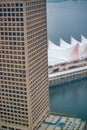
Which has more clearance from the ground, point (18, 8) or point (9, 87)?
point (18, 8)

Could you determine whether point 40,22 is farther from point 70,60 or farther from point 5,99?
point 70,60

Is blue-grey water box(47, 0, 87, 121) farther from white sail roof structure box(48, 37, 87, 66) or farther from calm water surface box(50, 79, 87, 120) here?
white sail roof structure box(48, 37, 87, 66)

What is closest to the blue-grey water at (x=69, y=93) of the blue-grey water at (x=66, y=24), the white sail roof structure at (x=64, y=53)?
the blue-grey water at (x=66, y=24)

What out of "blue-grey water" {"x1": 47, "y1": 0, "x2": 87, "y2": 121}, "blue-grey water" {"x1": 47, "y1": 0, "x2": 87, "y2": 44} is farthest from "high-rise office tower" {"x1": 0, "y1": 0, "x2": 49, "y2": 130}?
"blue-grey water" {"x1": 47, "y1": 0, "x2": 87, "y2": 44}

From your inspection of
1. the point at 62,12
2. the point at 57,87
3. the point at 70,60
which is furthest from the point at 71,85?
the point at 62,12

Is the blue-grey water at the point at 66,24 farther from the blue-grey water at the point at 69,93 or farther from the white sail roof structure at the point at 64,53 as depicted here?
the white sail roof structure at the point at 64,53

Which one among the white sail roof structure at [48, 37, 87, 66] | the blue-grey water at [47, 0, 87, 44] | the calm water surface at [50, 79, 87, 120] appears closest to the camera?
the calm water surface at [50, 79, 87, 120]
